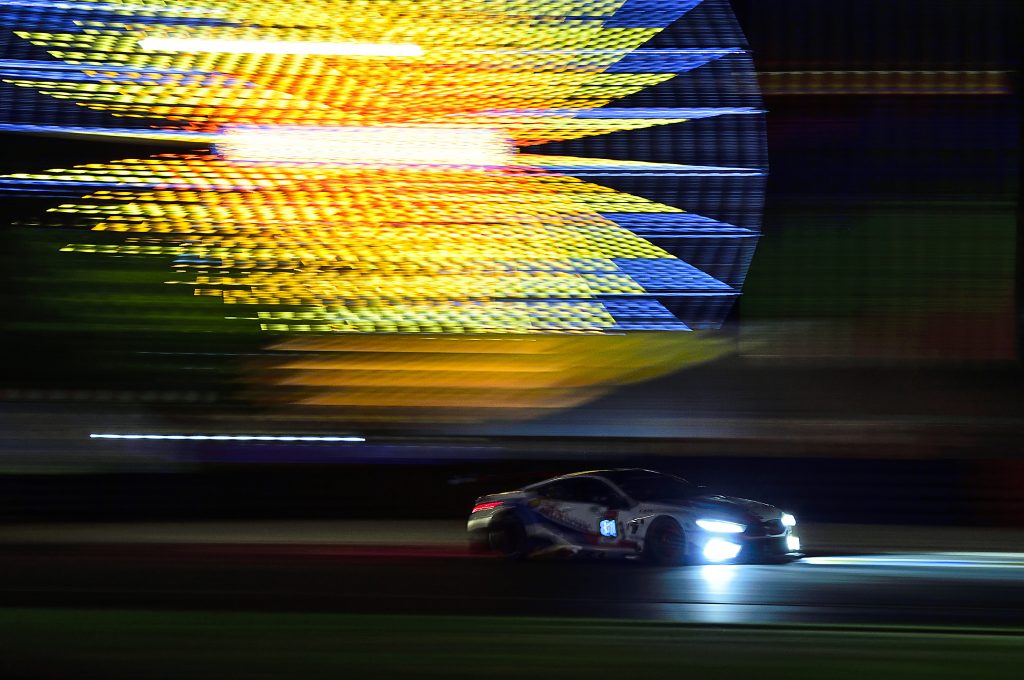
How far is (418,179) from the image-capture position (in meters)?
13.2

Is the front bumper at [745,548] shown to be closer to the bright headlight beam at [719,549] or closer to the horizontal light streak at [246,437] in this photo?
the bright headlight beam at [719,549]

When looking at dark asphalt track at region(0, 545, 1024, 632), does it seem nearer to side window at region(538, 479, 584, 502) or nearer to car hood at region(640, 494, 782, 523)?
car hood at region(640, 494, 782, 523)

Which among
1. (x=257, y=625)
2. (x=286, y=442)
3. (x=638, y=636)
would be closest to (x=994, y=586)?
(x=638, y=636)

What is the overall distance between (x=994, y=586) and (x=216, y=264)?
7.84 m

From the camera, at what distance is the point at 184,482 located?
39.7 ft

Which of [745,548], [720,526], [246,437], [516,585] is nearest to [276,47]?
[246,437]

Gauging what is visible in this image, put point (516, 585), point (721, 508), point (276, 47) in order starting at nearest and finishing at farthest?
point (516, 585), point (721, 508), point (276, 47)

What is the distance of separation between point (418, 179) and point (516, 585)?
648cm

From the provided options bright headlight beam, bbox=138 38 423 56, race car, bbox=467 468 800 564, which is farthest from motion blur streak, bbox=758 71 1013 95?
race car, bbox=467 468 800 564

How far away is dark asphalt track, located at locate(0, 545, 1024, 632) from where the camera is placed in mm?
6445

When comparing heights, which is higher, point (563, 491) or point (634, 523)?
point (563, 491)

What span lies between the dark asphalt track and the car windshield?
19.5 inches

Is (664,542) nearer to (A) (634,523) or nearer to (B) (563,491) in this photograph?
(A) (634,523)

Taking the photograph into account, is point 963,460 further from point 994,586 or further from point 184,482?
point 184,482
